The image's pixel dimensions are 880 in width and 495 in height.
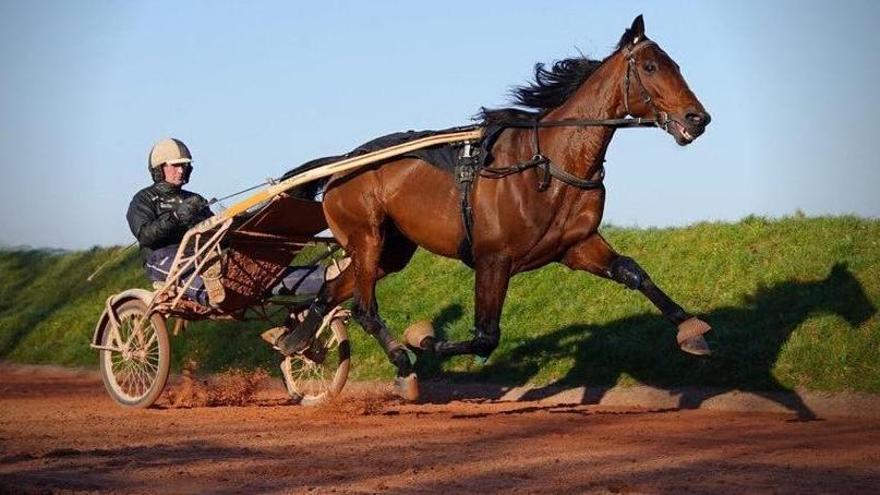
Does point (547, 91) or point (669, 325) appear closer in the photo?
point (547, 91)

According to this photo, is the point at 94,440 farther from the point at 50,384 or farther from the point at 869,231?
the point at 869,231

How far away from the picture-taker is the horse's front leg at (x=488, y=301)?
955 cm

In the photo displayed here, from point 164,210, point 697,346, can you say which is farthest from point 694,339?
point 164,210

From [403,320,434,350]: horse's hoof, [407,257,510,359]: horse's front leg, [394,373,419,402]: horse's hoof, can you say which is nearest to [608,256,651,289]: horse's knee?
[407,257,510,359]: horse's front leg

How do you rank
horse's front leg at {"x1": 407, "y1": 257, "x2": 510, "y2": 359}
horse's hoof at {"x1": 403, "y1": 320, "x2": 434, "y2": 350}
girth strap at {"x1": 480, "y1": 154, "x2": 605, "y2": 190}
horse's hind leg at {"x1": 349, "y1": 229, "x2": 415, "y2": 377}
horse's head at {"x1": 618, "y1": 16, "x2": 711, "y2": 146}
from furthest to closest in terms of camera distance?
horse's hind leg at {"x1": 349, "y1": 229, "x2": 415, "y2": 377} → horse's hoof at {"x1": 403, "y1": 320, "x2": 434, "y2": 350} → horse's front leg at {"x1": 407, "y1": 257, "x2": 510, "y2": 359} → girth strap at {"x1": 480, "y1": 154, "x2": 605, "y2": 190} → horse's head at {"x1": 618, "y1": 16, "x2": 711, "y2": 146}

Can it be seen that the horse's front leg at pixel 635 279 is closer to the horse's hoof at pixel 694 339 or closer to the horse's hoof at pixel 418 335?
the horse's hoof at pixel 694 339

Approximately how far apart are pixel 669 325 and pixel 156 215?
5010mm

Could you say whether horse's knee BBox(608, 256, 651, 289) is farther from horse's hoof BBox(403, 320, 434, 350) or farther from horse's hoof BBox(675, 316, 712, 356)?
horse's hoof BBox(403, 320, 434, 350)

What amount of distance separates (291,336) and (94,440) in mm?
2576

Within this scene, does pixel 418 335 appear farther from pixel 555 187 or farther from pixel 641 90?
pixel 641 90

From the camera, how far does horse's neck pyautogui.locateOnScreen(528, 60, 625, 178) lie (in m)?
9.48

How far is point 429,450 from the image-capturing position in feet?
27.0

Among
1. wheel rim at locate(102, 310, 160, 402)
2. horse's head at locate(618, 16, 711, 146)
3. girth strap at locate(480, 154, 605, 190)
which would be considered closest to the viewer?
horse's head at locate(618, 16, 711, 146)

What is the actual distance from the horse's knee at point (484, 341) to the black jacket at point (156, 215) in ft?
9.75
